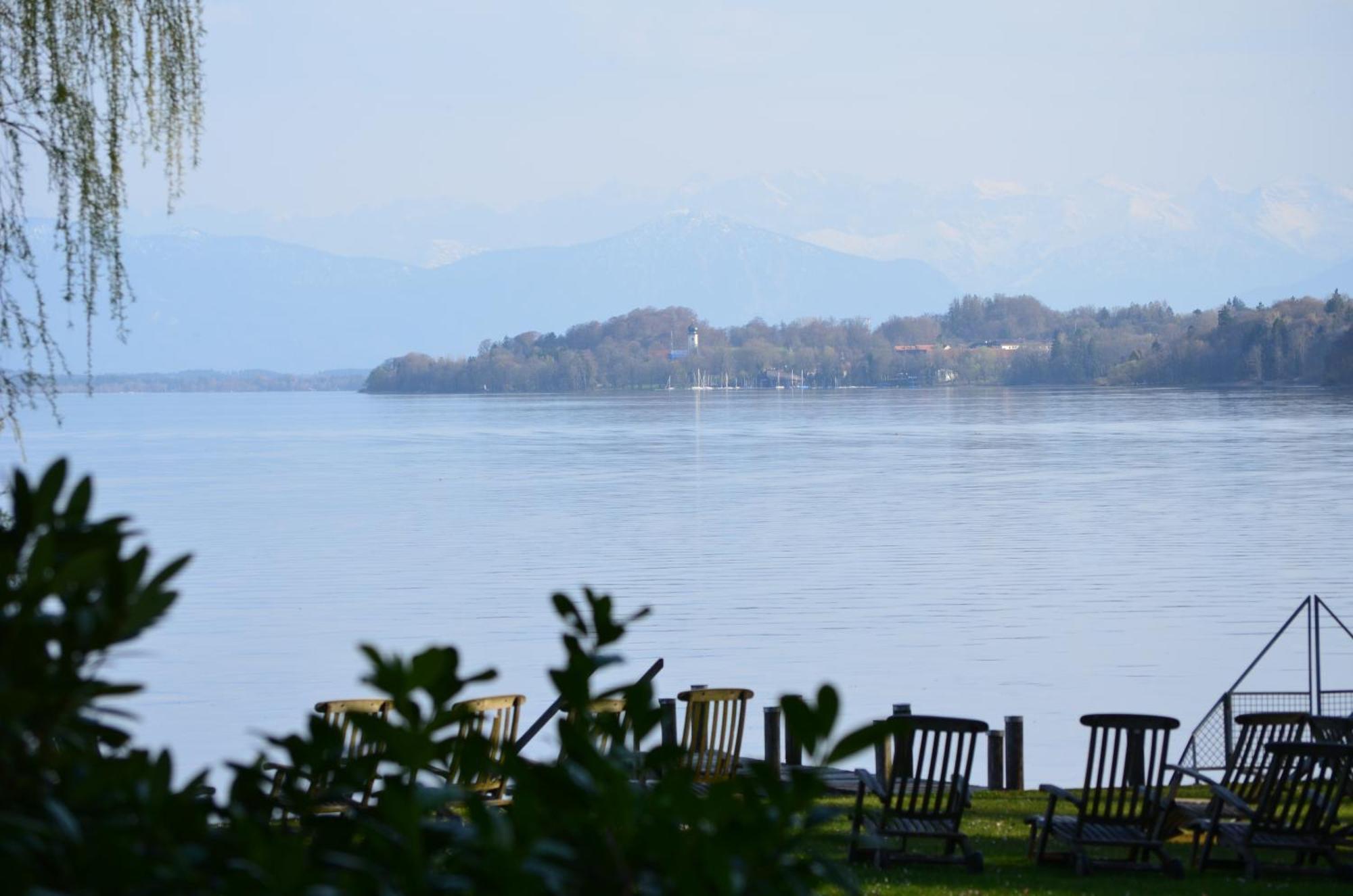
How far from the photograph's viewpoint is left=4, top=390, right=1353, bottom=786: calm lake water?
2134cm

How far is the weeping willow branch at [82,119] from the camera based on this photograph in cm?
602

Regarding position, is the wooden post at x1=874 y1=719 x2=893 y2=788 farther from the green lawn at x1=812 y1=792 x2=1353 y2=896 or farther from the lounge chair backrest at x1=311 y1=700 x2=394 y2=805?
the lounge chair backrest at x1=311 y1=700 x2=394 y2=805

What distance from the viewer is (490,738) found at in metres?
2.25

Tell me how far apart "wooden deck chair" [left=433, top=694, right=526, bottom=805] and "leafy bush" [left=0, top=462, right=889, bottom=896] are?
6 cm

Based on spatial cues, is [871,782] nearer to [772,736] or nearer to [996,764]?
[772,736]

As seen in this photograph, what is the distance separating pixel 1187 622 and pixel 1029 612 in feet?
7.77

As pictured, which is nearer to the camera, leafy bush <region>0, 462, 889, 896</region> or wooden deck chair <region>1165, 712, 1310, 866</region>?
leafy bush <region>0, 462, 889, 896</region>

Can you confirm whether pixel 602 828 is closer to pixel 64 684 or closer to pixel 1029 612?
pixel 64 684

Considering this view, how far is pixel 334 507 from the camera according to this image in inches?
1843

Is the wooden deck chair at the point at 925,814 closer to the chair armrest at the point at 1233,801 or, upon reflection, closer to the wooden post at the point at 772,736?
the chair armrest at the point at 1233,801

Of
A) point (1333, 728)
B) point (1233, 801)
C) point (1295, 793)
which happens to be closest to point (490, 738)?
point (1233, 801)

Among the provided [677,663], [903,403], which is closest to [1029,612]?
[677,663]

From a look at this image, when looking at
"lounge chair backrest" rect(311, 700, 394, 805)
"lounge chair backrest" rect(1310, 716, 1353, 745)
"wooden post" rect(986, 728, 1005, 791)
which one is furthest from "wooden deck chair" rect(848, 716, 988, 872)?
"wooden post" rect(986, 728, 1005, 791)

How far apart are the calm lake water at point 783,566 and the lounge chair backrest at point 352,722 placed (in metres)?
0.28
